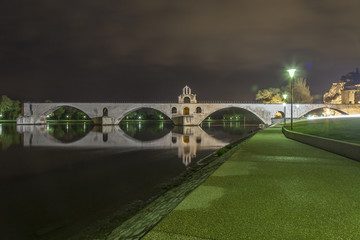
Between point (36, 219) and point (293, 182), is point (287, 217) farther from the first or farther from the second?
point (36, 219)

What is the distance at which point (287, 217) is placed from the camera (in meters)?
4.46

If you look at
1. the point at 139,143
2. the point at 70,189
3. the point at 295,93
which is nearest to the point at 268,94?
the point at 295,93

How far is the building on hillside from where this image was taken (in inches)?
5177

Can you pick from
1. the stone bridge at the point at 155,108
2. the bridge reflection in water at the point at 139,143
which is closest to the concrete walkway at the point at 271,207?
the bridge reflection in water at the point at 139,143

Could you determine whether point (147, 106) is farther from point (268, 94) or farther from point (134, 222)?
point (134, 222)

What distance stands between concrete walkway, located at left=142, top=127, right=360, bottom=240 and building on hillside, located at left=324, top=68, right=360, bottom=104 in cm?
14530

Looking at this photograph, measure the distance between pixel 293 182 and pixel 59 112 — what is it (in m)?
119

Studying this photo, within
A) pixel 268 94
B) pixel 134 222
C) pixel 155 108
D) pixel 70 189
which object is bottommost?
pixel 70 189

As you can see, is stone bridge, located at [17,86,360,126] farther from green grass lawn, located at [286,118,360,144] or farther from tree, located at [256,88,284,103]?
green grass lawn, located at [286,118,360,144]

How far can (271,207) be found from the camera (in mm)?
4918

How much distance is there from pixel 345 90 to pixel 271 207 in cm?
16071

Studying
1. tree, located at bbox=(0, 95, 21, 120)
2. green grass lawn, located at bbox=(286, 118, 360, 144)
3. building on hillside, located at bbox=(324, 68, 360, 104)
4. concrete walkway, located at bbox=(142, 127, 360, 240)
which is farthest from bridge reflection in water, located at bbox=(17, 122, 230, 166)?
building on hillside, located at bbox=(324, 68, 360, 104)

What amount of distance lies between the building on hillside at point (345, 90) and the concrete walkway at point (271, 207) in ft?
477

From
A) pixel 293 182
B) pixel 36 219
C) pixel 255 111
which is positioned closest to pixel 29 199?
pixel 36 219
